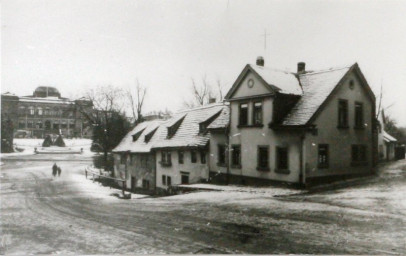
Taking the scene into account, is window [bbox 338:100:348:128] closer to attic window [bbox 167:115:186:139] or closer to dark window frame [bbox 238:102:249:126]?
dark window frame [bbox 238:102:249:126]

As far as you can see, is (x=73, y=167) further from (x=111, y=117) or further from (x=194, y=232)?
(x=194, y=232)

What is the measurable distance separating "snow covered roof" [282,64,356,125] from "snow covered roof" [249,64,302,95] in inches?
22.8

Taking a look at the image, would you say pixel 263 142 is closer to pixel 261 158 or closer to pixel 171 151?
pixel 261 158

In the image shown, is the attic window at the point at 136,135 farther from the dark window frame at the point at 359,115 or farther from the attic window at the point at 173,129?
the dark window frame at the point at 359,115

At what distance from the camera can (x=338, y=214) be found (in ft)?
39.3

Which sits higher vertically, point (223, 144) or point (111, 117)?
point (111, 117)

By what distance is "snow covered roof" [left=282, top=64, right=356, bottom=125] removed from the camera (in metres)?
19.7

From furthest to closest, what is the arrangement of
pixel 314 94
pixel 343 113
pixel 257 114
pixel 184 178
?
1. pixel 184 178
2. pixel 257 114
3. pixel 343 113
4. pixel 314 94

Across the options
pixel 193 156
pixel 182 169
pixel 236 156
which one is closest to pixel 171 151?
pixel 182 169

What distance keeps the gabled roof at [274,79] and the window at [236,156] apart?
11.9ft

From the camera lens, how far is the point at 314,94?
2073 cm

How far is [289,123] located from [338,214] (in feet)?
27.9

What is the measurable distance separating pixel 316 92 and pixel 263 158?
4.74 m

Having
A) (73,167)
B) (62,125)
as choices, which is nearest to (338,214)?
(62,125)
